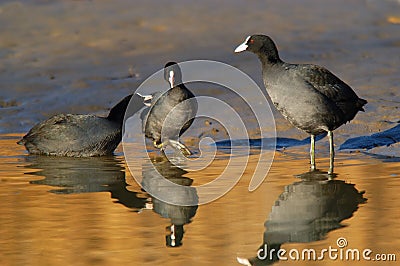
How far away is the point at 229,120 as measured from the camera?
39.7 feet

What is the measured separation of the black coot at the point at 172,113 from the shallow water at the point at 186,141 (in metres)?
0.32

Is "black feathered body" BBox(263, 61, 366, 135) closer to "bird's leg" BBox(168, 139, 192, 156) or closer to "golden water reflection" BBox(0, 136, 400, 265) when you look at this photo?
"golden water reflection" BBox(0, 136, 400, 265)

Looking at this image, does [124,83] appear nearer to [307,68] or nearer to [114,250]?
[307,68]

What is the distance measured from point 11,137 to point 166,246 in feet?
22.2

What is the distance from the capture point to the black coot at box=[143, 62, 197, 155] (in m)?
10.2

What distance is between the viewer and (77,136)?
10305mm

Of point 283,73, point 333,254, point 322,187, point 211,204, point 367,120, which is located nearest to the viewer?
point 333,254

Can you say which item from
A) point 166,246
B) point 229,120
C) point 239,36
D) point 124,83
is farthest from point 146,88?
point 166,246

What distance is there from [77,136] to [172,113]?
1202 millimetres

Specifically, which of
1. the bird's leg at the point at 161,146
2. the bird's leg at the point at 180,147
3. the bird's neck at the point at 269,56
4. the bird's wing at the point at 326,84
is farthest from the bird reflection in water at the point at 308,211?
the bird's leg at the point at 161,146

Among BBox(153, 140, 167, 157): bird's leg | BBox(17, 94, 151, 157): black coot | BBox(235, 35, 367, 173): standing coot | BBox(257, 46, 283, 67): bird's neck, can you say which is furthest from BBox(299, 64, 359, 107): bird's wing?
BBox(17, 94, 151, 157): black coot

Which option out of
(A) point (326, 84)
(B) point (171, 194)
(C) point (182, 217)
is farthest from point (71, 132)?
(C) point (182, 217)

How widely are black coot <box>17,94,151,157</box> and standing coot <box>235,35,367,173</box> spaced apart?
1.90m

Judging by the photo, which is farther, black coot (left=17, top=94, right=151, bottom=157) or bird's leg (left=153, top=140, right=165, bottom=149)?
bird's leg (left=153, top=140, right=165, bottom=149)
